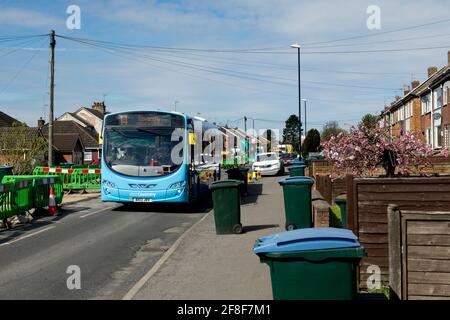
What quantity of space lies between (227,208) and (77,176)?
14205mm

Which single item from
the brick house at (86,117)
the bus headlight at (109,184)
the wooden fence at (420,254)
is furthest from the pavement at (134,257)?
the brick house at (86,117)

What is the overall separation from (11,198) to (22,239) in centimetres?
233

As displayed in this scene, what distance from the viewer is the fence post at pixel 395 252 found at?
563cm

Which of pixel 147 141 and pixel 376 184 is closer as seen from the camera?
pixel 376 184

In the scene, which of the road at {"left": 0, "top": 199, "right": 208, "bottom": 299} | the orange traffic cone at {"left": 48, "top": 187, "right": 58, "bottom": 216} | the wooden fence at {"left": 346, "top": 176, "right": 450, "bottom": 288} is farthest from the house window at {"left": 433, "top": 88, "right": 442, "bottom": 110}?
the wooden fence at {"left": 346, "top": 176, "right": 450, "bottom": 288}

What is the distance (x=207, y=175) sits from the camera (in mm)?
20453

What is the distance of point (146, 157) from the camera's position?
15664 mm

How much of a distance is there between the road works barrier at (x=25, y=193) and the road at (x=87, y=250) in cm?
52

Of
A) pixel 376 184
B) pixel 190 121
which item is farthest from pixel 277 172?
pixel 376 184

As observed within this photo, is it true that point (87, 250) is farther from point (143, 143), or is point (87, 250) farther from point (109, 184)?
point (143, 143)

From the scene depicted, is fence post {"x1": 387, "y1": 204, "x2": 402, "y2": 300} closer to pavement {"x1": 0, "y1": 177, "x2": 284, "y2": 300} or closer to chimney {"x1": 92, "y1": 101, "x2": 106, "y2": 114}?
pavement {"x1": 0, "y1": 177, "x2": 284, "y2": 300}

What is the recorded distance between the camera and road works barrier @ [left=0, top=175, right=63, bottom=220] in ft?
43.1
